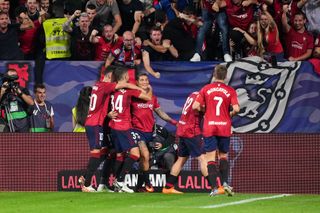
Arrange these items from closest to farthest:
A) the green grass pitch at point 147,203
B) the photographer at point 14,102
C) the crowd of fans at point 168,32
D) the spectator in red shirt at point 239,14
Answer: the green grass pitch at point 147,203 < the photographer at point 14,102 < the crowd of fans at point 168,32 < the spectator in red shirt at point 239,14

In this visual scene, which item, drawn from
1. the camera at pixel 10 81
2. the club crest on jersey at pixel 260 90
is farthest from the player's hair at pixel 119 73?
the club crest on jersey at pixel 260 90

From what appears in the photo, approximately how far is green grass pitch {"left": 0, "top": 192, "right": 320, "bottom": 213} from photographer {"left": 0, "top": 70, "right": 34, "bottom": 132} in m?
3.12

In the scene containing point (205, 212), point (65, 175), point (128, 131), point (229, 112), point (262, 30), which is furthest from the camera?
point (262, 30)

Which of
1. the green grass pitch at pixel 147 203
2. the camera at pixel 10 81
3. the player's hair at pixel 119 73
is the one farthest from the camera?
the camera at pixel 10 81

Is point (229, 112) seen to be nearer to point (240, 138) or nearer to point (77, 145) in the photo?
point (240, 138)

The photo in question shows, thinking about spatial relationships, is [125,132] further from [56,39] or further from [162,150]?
[56,39]

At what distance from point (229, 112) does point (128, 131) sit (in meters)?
2.12

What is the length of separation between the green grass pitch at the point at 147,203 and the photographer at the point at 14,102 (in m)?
3.12

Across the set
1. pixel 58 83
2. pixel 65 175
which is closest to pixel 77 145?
pixel 65 175

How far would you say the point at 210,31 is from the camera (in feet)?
70.0

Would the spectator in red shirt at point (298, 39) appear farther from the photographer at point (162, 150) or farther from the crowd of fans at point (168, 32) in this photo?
the photographer at point (162, 150)

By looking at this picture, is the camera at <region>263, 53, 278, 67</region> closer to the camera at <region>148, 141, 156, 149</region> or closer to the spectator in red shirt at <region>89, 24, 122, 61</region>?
→ the spectator in red shirt at <region>89, 24, 122, 61</region>

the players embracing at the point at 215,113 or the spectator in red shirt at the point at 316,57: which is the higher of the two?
the spectator in red shirt at the point at 316,57

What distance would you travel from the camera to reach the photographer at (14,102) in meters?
19.8
